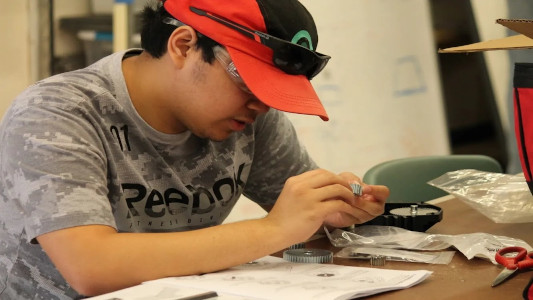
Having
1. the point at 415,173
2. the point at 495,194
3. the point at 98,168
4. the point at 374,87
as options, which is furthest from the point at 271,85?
the point at 374,87

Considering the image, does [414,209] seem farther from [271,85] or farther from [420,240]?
[271,85]

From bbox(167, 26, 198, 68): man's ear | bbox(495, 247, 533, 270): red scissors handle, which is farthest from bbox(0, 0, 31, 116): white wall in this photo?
bbox(495, 247, 533, 270): red scissors handle

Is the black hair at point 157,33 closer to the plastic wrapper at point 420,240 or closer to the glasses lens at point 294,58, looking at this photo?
the glasses lens at point 294,58

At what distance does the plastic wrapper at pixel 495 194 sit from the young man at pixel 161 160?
0.25m

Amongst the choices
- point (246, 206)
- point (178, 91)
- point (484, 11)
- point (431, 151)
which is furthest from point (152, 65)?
point (484, 11)

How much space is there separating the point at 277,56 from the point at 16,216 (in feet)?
1.65

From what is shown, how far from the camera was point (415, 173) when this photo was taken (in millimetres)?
1974

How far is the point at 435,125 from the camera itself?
3.20m

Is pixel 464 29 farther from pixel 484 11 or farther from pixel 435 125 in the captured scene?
pixel 435 125

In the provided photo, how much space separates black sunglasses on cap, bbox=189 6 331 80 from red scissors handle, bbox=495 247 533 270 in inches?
16.9

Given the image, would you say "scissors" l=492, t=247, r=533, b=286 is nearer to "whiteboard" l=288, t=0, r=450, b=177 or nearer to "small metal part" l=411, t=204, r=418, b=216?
"small metal part" l=411, t=204, r=418, b=216

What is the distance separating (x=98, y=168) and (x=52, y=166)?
0.28ft

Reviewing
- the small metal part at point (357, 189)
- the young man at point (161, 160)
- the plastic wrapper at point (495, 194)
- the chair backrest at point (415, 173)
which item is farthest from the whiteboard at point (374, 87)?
the small metal part at point (357, 189)

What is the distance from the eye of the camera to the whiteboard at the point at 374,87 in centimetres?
284
